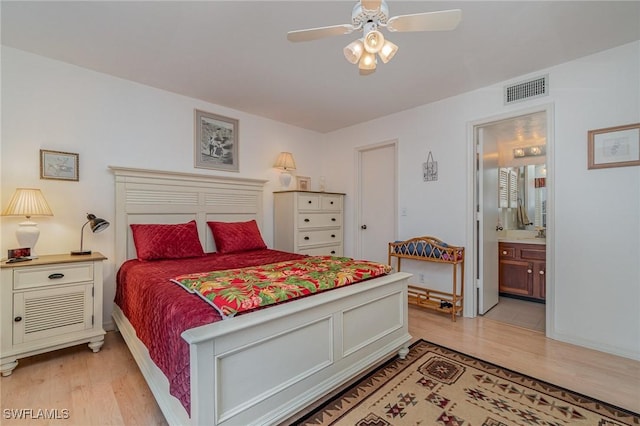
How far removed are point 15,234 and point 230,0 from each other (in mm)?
2543

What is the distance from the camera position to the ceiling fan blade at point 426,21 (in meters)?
1.43

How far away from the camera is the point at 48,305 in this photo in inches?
86.6

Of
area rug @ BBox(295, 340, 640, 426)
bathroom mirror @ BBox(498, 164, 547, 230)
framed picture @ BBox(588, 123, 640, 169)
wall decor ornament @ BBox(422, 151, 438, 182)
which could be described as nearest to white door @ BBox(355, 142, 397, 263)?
wall decor ornament @ BBox(422, 151, 438, 182)

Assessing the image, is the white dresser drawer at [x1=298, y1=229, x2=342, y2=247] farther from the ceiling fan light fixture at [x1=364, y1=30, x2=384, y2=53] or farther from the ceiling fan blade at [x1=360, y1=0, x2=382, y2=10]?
the ceiling fan blade at [x1=360, y1=0, x2=382, y2=10]

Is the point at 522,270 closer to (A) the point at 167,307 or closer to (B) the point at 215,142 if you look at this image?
(A) the point at 167,307

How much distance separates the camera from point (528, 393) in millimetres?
1847

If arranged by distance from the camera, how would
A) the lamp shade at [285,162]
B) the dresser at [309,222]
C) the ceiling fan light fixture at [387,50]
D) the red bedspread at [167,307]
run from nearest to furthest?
the red bedspread at [167,307]
the ceiling fan light fixture at [387,50]
the dresser at [309,222]
the lamp shade at [285,162]

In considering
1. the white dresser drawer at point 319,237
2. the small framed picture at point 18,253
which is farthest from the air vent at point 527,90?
the small framed picture at point 18,253

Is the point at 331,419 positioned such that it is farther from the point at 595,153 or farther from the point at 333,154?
the point at 333,154

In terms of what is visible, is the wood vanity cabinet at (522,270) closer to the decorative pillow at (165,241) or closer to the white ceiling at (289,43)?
the white ceiling at (289,43)

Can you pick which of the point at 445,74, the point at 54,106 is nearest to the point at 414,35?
the point at 445,74

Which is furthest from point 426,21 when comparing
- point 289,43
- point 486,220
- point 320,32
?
point 486,220

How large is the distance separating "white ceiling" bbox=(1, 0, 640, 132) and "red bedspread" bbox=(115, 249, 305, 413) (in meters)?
1.82

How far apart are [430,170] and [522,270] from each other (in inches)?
76.5
